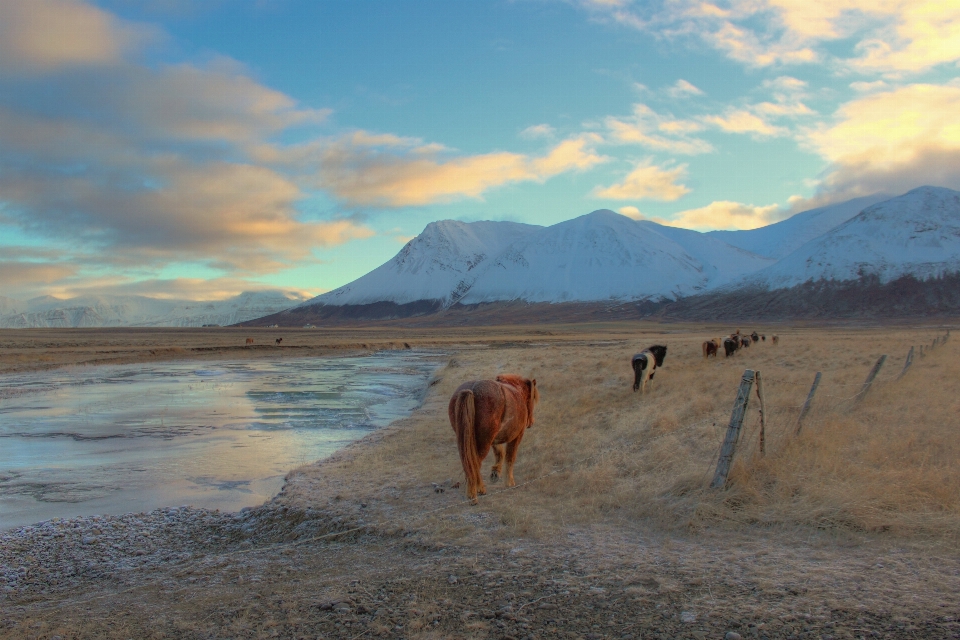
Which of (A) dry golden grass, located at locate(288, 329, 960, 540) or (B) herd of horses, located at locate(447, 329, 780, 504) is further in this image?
(B) herd of horses, located at locate(447, 329, 780, 504)

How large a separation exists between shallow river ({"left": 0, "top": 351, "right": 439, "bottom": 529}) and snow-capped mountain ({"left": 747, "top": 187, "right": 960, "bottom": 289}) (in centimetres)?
15794

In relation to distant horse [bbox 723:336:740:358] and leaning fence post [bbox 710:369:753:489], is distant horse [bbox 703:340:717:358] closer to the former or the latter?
distant horse [bbox 723:336:740:358]

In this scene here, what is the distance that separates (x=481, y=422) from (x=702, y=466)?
3083 mm

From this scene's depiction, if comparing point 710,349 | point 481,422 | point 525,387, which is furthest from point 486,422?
point 710,349

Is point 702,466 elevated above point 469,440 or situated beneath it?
situated beneath

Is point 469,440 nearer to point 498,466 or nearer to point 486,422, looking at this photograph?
point 486,422

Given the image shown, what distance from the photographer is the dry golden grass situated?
6273 mm

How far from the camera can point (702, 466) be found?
7953 mm

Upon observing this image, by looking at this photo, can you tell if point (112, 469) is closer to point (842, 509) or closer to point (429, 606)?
point (429, 606)

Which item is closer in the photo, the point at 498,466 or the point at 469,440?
the point at 469,440

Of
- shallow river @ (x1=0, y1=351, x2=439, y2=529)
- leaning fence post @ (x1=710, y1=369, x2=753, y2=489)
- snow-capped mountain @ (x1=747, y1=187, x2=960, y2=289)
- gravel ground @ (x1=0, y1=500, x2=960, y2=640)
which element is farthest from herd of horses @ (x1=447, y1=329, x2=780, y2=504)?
snow-capped mountain @ (x1=747, y1=187, x2=960, y2=289)

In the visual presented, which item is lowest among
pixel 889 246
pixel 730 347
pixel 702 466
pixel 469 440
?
pixel 702 466

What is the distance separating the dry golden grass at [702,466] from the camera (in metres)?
6.27

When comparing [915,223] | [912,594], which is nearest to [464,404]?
[912,594]
